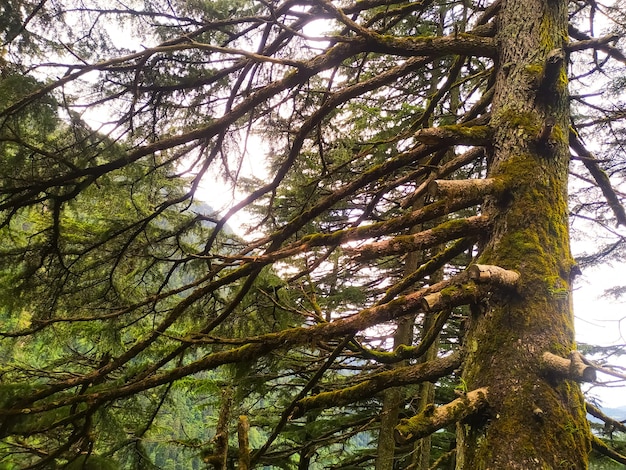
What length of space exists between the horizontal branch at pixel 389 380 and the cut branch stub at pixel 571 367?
0.39 meters

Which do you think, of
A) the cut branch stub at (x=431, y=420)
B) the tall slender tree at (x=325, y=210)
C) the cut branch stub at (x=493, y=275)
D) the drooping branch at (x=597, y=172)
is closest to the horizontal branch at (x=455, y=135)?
the tall slender tree at (x=325, y=210)

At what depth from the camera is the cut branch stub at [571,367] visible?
146 centimetres

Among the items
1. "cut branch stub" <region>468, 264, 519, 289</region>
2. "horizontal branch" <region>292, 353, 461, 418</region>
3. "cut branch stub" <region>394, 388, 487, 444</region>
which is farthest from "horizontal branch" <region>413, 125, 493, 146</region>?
"cut branch stub" <region>394, 388, 487, 444</region>

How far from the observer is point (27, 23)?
9.71ft

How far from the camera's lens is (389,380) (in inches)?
78.6

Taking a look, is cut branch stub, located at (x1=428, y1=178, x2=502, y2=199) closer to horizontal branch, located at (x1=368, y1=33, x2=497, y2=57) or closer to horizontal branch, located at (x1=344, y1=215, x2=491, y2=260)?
horizontal branch, located at (x1=344, y1=215, x2=491, y2=260)

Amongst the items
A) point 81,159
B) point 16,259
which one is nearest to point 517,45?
point 81,159

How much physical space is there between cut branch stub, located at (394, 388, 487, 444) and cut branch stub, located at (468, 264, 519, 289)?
51 centimetres

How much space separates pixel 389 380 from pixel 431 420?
0.54 metres

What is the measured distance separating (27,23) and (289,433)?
6.96 m

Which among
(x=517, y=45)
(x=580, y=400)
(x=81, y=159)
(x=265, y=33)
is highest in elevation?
(x=265, y=33)

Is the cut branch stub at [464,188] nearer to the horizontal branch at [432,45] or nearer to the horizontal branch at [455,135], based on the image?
the horizontal branch at [455,135]

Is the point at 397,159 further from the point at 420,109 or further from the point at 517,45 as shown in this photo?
the point at 420,109

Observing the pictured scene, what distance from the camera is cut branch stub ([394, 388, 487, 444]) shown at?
142 cm
